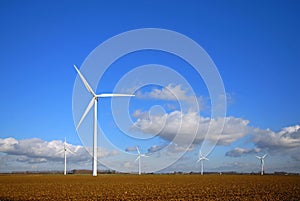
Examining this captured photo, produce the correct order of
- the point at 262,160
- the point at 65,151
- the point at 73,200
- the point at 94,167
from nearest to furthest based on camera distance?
the point at 73,200, the point at 94,167, the point at 65,151, the point at 262,160

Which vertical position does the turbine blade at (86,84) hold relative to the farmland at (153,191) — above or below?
above

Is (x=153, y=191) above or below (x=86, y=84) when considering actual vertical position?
below

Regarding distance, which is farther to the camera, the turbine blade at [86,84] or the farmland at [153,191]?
the turbine blade at [86,84]

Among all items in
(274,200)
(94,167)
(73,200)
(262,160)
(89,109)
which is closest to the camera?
(274,200)

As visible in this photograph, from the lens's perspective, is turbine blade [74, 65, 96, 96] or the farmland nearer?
the farmland

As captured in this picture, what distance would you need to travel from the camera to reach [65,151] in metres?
143

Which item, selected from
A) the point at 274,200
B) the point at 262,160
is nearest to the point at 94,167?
the point at 274,200

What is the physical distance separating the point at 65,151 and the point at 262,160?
71991 millimetres

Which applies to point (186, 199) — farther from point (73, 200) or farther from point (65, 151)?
point (65, 151)

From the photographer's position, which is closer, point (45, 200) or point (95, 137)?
point (45, 200)

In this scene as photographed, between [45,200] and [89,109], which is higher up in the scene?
[89,109]

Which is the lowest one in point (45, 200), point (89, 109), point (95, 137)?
point (45, 200)

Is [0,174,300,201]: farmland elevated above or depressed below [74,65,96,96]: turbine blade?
below

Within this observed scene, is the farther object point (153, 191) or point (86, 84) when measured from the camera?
point (86, 84)
